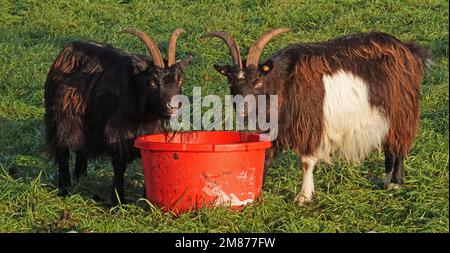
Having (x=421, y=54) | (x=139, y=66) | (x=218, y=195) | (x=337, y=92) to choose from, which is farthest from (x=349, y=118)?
(x=139, y=66)

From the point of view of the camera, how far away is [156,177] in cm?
644

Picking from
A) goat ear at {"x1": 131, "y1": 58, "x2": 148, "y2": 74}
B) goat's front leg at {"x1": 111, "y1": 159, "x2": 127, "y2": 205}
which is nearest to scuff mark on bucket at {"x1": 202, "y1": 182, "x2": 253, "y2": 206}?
goat's front leg at {"x1": 111, "y1": 159, "x2": 127, "y2": 205}

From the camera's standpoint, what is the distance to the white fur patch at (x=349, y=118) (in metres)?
7.17

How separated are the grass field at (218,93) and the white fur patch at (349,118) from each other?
0.38 m

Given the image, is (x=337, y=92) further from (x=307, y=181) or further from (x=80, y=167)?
(x=80, y=167)

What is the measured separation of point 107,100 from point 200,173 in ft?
4.86

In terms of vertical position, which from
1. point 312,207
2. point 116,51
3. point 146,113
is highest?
point 116,51

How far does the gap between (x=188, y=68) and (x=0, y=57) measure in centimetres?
317

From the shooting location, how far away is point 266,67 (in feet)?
23.0

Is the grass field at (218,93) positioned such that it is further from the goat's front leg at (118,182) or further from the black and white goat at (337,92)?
the black and white goat at (337,92)

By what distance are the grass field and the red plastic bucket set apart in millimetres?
127

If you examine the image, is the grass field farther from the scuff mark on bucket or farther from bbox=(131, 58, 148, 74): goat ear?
bbox=(131, 58, 148, 74): goat ear
